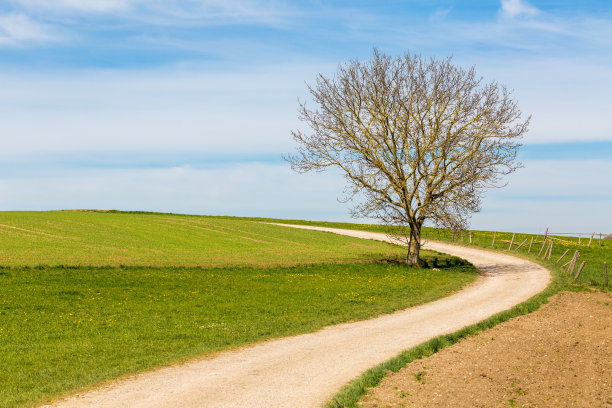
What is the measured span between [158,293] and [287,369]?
53.3 feet

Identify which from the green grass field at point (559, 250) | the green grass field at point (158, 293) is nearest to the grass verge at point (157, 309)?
the green grass field at point (158, 293)

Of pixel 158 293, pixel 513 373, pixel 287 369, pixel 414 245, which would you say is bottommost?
pixel 158 293

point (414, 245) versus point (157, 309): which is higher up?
point (414, 245)

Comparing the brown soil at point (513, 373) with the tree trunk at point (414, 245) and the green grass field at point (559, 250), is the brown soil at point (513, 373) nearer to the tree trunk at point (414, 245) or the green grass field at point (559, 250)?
the green grass field at point (559, 250)

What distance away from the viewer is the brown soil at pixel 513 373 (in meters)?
11.7

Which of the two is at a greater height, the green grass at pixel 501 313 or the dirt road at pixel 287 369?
the green grass at pixel 501 313

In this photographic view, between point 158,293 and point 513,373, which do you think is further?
point 158,293

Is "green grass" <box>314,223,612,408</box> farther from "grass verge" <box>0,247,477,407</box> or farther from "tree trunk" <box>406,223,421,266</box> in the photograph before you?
"tree trunk" <box>406,223,421,266</box>

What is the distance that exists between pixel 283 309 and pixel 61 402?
1302 cm

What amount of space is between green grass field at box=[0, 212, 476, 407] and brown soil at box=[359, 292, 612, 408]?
6.46 m

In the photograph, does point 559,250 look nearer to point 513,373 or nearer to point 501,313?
point 501,313

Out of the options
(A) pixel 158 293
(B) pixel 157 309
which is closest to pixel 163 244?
(A) pixel 158 293

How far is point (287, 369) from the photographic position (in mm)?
14516

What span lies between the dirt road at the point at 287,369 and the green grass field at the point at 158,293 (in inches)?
39.0
